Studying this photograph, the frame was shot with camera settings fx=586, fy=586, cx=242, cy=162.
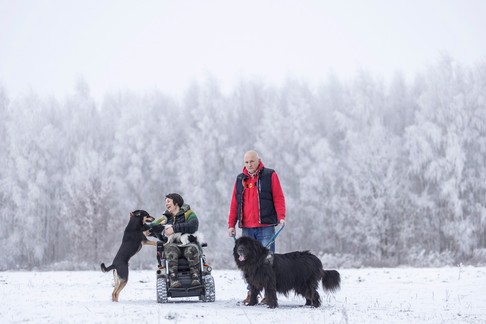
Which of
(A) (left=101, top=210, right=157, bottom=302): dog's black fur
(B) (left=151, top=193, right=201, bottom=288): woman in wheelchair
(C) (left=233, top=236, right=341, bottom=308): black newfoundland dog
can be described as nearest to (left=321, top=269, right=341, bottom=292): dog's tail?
(C) (left=233, top=236, right=341, bottom=308): black newfoundland dog

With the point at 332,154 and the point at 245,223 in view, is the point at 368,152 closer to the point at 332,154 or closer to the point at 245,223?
the point at 332,154

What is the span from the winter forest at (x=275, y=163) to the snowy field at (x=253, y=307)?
49.5ft

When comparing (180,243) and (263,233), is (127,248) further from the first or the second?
(263,233)

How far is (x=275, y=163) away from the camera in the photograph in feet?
108

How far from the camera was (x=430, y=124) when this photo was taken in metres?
30.7

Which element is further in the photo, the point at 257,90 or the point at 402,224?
the point at 257,90

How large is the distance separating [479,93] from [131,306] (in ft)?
92.4

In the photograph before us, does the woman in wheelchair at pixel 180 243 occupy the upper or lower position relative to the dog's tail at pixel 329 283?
upper

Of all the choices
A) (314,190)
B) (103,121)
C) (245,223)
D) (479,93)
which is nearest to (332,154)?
(314,190)

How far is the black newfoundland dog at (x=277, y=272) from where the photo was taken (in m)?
7.91

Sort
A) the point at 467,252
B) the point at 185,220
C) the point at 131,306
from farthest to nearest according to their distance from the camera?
the point at 467,252
the point at 185,220
the point at 131,306

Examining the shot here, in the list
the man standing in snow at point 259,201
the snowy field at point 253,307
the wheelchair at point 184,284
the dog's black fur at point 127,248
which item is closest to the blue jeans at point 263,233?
the man standing in snow at point 259,201

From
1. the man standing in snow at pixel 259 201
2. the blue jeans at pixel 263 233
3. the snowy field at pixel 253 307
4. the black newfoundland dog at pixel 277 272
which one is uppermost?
the man standing in snow at pixel 259 201

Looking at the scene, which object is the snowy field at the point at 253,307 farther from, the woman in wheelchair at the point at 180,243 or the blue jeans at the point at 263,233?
the blue jeans at the point at 263,233
